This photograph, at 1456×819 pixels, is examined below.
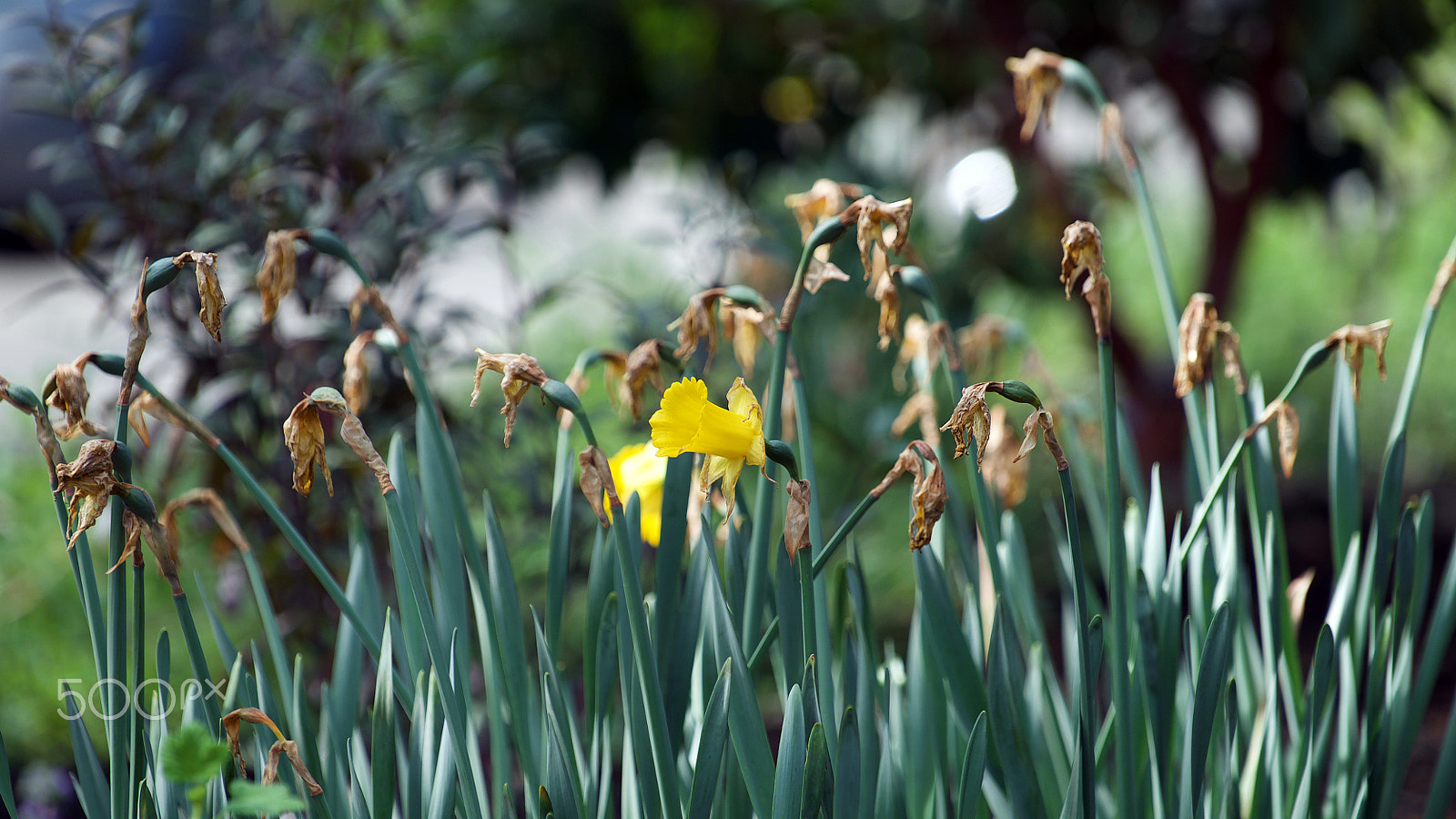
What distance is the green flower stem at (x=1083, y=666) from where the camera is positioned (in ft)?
1.77

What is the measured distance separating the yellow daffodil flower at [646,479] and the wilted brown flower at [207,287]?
30 cm

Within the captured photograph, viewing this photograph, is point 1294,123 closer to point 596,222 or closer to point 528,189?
Result: point 528,189

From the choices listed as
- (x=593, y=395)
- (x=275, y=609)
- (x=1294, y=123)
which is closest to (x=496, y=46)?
(x=593, y=395)

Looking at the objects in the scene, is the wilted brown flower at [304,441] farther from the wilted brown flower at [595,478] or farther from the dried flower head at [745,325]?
the dried flower head at [745,325]

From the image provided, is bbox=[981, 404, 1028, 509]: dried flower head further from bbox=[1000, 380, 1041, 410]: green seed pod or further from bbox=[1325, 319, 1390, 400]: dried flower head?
bbox=[1000, 380, 1041, 410]: green seed pod

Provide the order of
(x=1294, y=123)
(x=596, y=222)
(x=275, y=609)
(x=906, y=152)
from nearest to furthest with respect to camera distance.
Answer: (x=275, y=609) → (x=1294, y=123) → (x=906, y=152) → (x=596, y=222)

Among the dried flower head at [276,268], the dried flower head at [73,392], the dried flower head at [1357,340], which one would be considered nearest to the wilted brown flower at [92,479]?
the dried flower head at [73,392]

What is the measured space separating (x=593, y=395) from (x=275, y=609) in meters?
1.24

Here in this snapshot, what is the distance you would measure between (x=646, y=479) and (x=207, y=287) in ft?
1.14

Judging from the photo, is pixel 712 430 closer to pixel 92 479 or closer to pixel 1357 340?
pixel 92 479

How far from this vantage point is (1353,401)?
778 millimetres

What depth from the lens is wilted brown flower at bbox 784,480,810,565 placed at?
1.67 ft

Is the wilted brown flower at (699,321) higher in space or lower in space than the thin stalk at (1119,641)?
higher

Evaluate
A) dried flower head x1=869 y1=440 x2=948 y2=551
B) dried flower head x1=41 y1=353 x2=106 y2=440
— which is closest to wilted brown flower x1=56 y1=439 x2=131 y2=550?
dried flower head x1=41 y1=353 x2=106 y2=440
